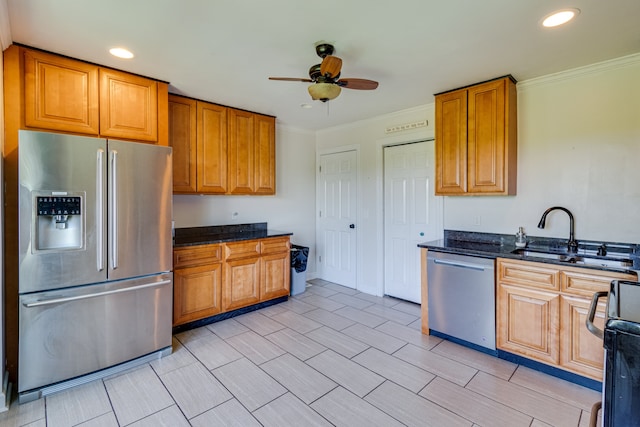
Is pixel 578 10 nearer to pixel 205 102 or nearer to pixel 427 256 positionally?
pixel 427 256

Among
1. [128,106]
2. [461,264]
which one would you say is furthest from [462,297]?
[128,106]

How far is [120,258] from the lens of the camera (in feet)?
7.79

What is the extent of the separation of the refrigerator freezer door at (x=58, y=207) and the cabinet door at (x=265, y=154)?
188 centimetres

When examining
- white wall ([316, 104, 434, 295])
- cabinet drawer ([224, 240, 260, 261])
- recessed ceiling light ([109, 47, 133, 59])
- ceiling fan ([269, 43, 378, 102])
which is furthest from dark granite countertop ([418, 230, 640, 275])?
recessed ceiling light ([109, 47, 133, 59])

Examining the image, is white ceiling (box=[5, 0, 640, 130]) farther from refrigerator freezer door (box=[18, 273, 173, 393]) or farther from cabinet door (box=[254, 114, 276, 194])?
refrigerator freezer door (box=[18, 273, 173, 393])

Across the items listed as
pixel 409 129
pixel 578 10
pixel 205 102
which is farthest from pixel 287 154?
pixel 578 10

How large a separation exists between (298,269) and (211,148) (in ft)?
6.47

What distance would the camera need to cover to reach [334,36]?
6.81ft

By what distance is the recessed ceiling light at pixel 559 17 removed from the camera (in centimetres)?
181

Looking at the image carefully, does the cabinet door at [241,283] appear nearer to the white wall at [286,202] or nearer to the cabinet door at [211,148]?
the white wall at [286,202]

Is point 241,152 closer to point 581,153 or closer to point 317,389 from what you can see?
point 317,389

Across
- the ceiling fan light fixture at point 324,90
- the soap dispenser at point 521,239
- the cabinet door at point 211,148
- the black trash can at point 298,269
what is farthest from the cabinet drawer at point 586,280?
the cabinet door at point 211,148

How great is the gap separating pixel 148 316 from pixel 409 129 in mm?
3444

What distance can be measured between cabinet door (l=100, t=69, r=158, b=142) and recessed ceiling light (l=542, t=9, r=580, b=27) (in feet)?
10.2
